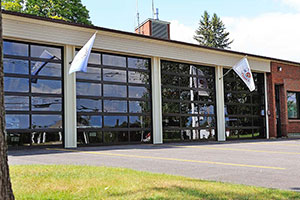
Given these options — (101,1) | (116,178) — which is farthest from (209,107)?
(116,178)

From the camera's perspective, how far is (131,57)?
14664mm

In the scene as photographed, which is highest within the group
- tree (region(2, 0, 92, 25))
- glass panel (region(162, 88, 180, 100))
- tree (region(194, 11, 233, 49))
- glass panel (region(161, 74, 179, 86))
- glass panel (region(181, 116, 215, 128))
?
tree (region(194, 11, 233, 49))

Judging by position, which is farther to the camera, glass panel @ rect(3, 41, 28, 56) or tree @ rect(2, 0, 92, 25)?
tree @ rect(2, 0, 92, 25)

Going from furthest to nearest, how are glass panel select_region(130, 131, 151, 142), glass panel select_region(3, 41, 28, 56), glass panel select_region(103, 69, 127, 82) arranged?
glass panel select_region(130, 131, 151, 142)
glass panel select_region(103, 69, 127, 82)
glass panel select_region(3, 41, 28, 56)

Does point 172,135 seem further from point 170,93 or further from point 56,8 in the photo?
point 56,8

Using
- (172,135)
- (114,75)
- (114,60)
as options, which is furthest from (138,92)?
(172,135)

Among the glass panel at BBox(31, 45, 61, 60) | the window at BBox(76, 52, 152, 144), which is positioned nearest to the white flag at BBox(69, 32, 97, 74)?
the glass panel at BBox(31, 45, 61, 60)

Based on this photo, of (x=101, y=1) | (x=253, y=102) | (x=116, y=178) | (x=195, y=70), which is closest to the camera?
(x=116, y=178)

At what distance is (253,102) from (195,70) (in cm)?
A: 475

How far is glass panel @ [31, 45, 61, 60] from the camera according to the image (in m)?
12.0

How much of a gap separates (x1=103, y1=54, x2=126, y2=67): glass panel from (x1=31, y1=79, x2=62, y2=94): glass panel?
227cm

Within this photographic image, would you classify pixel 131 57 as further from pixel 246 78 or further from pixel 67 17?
pixel 67 17

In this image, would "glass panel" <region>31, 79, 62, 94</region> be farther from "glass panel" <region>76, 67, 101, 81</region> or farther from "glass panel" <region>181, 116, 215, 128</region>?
"glass panel" <region>181, 116, 215, 128</region>

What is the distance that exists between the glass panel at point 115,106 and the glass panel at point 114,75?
2.97ft
